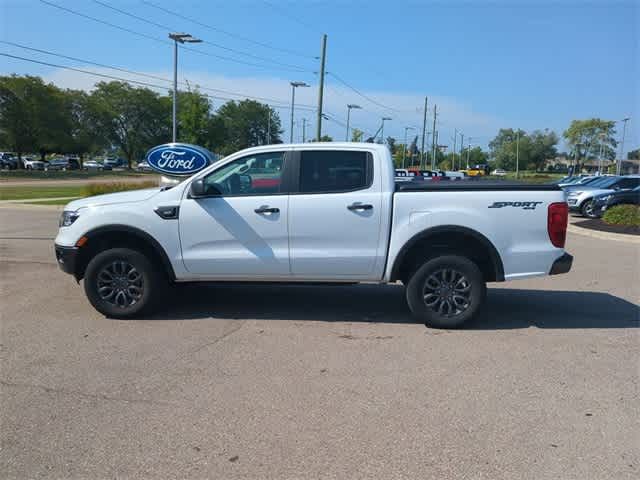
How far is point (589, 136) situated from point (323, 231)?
140746 mm

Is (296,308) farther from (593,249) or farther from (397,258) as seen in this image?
(593,249)

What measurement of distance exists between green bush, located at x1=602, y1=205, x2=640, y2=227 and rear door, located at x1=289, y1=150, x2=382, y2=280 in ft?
40.2

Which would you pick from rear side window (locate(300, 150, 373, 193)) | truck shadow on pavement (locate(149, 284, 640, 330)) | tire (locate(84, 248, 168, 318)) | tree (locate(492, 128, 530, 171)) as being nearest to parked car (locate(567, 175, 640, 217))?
truck shadow on pavement (locate(149, 284, 640, 330))

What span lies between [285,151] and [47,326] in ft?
10.4

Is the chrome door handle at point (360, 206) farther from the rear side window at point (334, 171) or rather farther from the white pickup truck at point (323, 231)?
the rear side window at point (334, 171)

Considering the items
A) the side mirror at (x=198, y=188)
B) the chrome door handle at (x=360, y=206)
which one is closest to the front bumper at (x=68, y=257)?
the side mirror at (x=198, y=188)

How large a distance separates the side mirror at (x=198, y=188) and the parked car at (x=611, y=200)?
17.7 metres

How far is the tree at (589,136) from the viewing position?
128375mm

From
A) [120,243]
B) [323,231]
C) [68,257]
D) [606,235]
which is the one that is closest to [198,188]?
[120,243]

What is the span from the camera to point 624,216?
1583 cm

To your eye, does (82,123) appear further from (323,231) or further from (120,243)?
(323,231)

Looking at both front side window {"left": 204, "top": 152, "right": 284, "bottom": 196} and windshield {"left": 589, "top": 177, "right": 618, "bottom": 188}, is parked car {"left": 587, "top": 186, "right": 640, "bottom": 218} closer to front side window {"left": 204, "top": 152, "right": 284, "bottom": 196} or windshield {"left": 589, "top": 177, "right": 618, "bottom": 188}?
windshield {"left": 589, "top": 177, "right": 618, "bottom": 188}

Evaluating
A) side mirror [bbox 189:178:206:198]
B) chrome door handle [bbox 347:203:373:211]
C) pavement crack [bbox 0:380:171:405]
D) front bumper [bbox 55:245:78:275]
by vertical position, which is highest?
side mirror [bbox 189:178:206:198]

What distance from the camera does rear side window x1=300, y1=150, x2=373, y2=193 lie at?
610 centimetres
